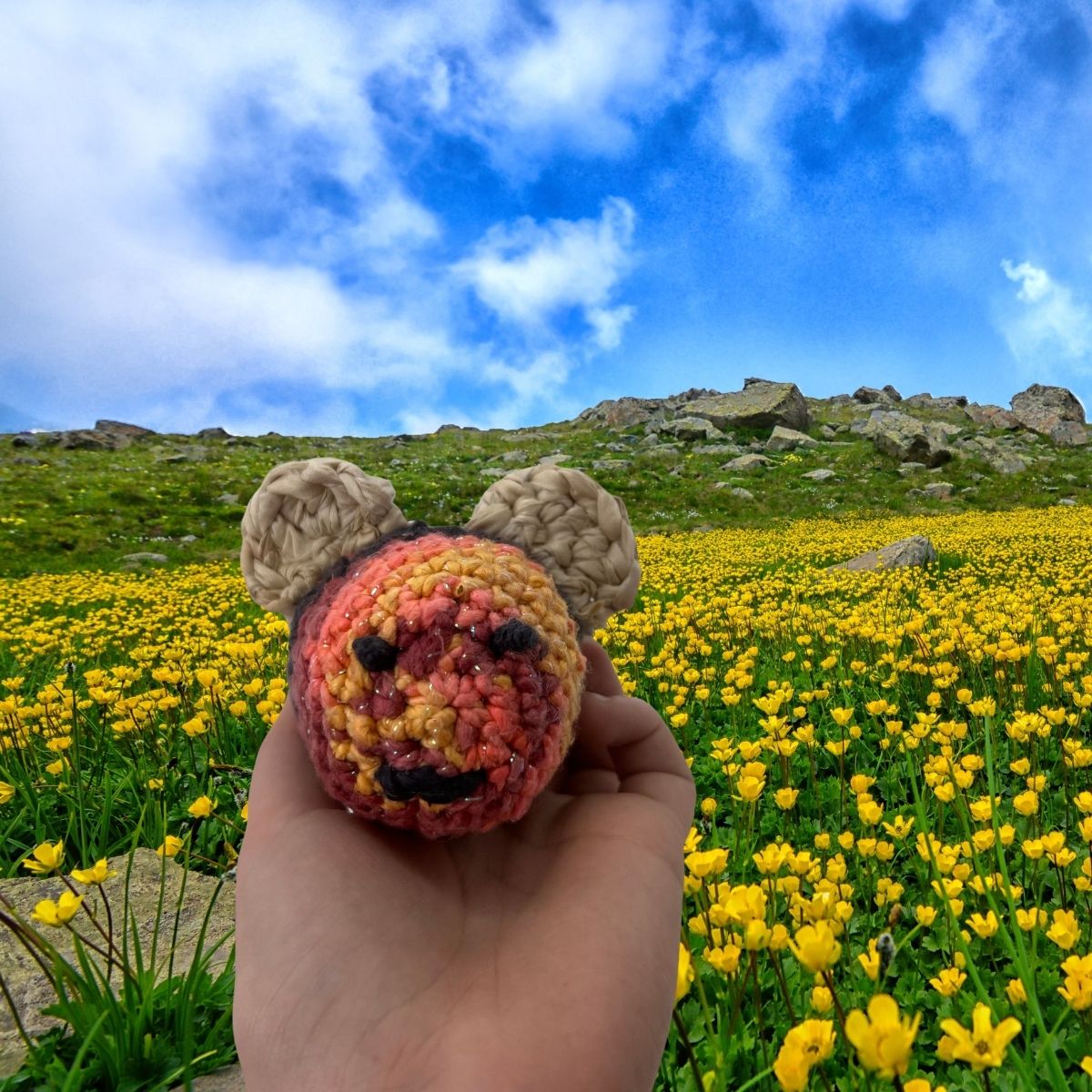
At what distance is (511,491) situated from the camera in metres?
1.65

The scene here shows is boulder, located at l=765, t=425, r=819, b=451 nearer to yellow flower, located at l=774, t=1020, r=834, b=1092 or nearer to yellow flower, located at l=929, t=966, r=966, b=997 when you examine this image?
yellow flower, located at l=929, t=966, r=966, b=997

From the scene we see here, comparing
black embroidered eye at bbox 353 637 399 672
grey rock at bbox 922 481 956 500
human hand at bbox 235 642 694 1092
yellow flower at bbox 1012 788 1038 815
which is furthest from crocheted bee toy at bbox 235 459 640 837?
grey rock at bbox 922 481 956 500

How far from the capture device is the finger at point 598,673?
5.73 feet

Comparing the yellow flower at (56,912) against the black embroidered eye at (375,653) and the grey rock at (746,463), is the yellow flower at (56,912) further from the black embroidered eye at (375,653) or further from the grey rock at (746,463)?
the grey rock at (746,463)

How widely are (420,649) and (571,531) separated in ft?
1.84

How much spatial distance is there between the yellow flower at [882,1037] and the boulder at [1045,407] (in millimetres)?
61235

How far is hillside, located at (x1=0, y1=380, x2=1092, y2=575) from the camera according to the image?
18156 millimetres

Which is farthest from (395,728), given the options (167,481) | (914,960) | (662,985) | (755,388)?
(755,388)

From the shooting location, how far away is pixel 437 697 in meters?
1.15

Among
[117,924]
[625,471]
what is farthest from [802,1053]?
[625,471]

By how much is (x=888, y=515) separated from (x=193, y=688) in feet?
67.1

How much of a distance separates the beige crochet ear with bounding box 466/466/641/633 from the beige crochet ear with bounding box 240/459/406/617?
24cm

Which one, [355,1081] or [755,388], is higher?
[755,388]

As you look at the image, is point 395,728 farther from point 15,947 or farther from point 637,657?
point 637,657
